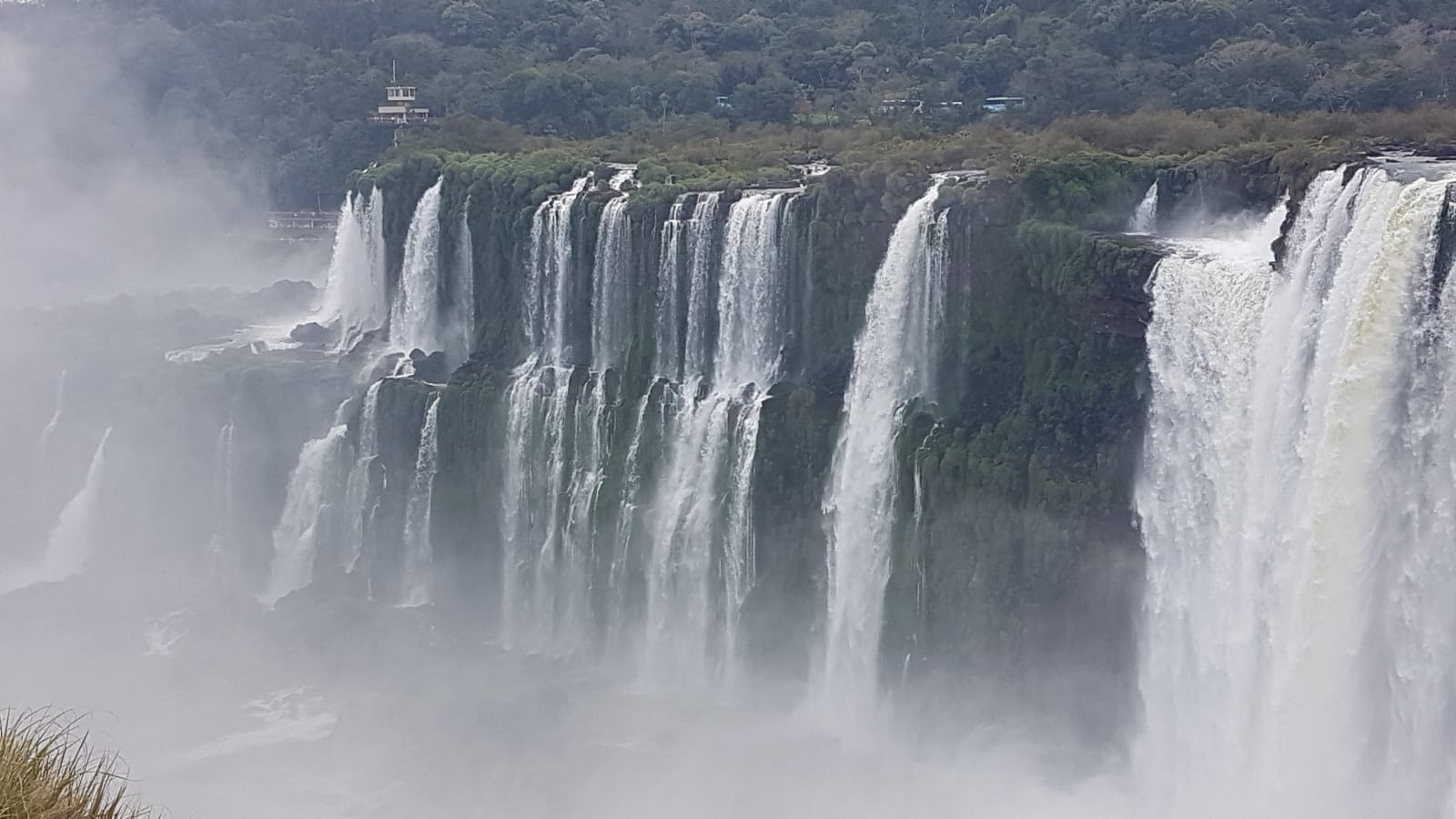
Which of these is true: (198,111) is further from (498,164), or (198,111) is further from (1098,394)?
(1098,394)

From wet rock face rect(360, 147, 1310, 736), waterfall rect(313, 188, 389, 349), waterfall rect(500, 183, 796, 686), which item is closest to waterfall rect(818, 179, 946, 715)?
wet rock face rect(360, 147, 1310, 736)

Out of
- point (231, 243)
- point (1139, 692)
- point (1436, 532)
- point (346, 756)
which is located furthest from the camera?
point (231, 243)

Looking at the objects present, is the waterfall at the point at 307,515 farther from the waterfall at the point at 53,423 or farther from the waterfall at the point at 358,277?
the waterfall at the point at 53,423

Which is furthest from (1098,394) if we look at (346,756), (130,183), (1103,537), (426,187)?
(130,183)

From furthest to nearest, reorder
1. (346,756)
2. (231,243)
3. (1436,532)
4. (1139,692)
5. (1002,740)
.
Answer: (231,243)
(346,756)
(1002,740)
(1139,692)
(1436,532)

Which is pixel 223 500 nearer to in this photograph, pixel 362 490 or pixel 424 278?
pixel 362 490

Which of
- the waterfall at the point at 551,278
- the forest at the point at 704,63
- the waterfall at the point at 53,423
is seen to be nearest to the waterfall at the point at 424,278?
the waterfall at the point at 551,278
